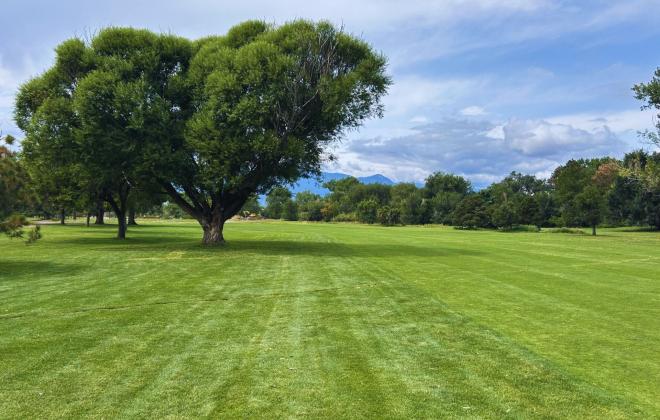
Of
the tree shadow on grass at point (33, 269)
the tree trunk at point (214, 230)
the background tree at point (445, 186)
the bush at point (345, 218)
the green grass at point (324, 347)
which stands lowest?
the green grass at point (324, 347)

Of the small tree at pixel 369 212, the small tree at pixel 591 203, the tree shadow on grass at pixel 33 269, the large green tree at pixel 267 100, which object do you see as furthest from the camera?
the small tree at pixel 369 212

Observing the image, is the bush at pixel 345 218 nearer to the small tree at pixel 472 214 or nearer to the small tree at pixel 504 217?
the small tree at pixel 472 214

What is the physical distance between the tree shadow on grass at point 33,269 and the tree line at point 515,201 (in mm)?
20311

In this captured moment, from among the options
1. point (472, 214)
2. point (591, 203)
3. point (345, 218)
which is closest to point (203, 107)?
point (591, 203)

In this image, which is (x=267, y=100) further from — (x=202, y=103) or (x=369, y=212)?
(x=369, y=212)

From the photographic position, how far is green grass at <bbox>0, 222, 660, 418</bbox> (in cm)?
Answer: 660

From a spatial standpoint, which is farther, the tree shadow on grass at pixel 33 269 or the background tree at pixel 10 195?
the background tree at pixel 10 195

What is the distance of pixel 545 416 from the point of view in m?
6.29

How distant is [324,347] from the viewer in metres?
9.23

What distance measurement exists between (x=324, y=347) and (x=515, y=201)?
11314 cm

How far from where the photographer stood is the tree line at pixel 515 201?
3049 inches

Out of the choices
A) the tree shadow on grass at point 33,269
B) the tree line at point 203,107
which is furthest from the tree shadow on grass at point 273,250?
the tree shadow on grass at point 33,269

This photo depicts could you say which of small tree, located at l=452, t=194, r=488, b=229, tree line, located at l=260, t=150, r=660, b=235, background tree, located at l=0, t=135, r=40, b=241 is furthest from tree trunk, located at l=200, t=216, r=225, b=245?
small tree, located at l=452, t=194, r=488, b=229

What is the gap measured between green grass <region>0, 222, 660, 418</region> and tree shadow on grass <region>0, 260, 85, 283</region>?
32cm
